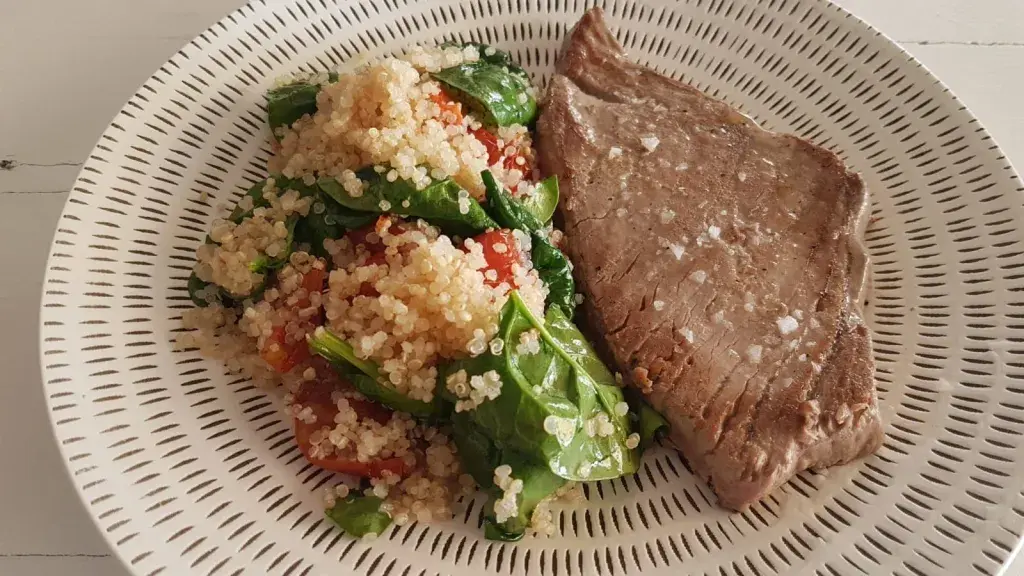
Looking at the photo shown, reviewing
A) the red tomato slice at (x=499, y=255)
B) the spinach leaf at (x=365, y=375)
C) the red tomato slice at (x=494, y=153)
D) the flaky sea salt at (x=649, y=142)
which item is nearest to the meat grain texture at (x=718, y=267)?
the flaky sea salt at (x=649, y=142)

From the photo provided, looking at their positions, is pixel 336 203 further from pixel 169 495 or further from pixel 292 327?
pixel 169 495

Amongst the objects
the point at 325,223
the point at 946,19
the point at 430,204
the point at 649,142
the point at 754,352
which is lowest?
the point at 325,223

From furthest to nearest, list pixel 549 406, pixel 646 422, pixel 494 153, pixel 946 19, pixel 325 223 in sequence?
pixel 946 19 < pixel 494 153 < pixel 325 223 < pixel 646 422 < pixel 549 406

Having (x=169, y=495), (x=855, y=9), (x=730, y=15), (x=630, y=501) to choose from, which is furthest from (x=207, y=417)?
(x=855, y=9)

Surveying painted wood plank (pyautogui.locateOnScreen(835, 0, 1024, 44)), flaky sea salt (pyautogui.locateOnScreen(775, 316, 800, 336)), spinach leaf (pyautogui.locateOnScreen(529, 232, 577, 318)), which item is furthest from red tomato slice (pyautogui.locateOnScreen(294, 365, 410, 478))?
painted wood plank (pyautogui.locateOnScreen(835, 0, 1024, 44))

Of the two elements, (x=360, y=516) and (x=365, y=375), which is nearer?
(x=360, y=516)

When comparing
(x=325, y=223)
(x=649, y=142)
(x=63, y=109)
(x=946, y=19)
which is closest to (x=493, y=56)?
(x=649, y=142)

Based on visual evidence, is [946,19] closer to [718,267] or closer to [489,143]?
[718,267]

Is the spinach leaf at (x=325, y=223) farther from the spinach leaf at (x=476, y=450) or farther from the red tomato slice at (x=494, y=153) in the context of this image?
the spinach leaf at (x=476, y=450)
